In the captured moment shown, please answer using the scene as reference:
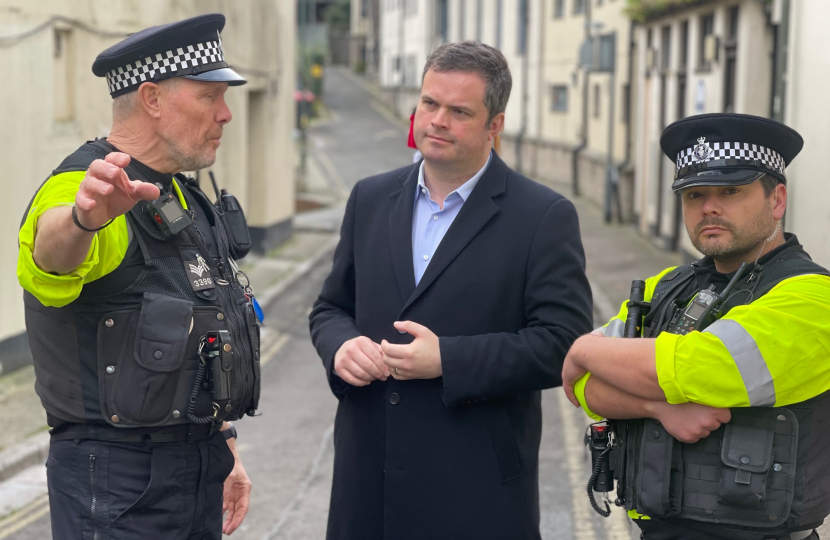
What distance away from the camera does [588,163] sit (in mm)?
23297

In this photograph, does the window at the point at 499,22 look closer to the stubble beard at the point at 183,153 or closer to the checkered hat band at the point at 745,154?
the stubble beard at the point at 183,153

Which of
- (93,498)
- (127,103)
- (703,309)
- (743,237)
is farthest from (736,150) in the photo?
(93,498)

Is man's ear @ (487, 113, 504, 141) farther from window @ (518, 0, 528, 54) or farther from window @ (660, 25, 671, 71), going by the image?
window @ (518, 0, 528, 54)

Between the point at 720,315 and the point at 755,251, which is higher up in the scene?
the point at 755,251

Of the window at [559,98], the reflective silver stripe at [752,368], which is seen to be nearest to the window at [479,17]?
the window at [559,98]

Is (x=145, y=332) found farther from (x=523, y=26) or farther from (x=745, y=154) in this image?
(x=523, y=26)

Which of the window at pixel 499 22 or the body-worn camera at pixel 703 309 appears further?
the window at pixel 499 22

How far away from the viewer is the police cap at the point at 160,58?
9.57ft

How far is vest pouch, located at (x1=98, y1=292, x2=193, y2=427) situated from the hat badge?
1.60m

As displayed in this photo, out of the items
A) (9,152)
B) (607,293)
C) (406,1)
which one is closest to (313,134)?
(406,1)

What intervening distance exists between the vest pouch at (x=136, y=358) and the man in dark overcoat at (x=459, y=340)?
59 cm

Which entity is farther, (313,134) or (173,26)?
(313,134)

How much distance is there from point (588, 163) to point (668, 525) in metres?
21.2

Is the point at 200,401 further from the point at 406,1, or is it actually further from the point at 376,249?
the point at 406,1
